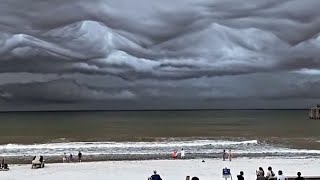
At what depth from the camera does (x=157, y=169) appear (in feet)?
111

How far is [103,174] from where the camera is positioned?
31266 millimetres

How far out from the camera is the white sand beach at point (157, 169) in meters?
30.1

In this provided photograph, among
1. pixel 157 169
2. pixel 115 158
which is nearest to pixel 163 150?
pixel 115 158

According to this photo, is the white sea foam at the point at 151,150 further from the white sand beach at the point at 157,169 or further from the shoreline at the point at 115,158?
the white sand beach at the point at 157,169

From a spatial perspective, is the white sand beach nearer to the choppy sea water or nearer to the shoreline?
the shoreline

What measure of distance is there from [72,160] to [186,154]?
12460 mm

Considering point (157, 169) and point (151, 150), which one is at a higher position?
point (151, 150)

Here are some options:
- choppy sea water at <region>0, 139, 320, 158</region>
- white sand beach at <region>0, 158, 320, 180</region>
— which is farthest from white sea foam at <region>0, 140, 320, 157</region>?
Result: white sand beach at <region>0, 158, 320, 180</region>

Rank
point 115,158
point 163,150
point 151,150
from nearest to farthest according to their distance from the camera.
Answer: point 115,158
point 163,150
point 151,150

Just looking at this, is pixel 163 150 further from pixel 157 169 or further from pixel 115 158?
pixel 157 169

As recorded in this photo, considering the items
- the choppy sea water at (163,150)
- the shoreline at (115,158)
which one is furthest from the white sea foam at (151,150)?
the shoreline at (115,158)

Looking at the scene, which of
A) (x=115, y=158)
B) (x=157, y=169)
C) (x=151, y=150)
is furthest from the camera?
(x=151, y=150)

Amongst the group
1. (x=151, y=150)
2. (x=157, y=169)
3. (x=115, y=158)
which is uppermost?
(x=151, y=150)

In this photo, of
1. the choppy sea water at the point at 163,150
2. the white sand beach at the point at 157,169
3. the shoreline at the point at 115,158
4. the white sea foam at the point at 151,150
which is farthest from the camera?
the white sea foam at the point at 151,150
